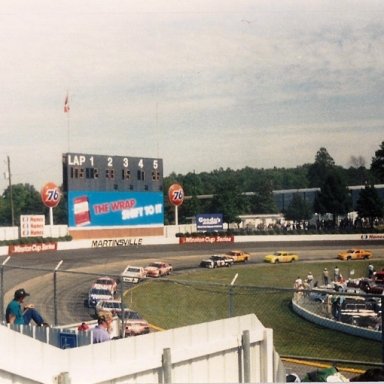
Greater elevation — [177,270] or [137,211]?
[137,211]

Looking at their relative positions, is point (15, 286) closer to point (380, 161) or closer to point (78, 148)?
point (78, 148)

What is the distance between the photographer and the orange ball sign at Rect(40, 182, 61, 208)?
39.5 meters

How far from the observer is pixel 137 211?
33406mm

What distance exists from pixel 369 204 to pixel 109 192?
1528 cm

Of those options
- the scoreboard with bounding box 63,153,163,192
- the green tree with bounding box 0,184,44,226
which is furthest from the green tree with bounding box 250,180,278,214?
the green tree with bounding box 0,184,44,226

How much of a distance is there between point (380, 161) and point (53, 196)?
28.8 meters

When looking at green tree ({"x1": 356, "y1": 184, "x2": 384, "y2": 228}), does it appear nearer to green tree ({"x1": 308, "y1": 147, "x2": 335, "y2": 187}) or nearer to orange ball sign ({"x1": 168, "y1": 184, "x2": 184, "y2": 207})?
green tree ({"x1": 308, "y1": 147, "x2": 335, "y2": 187})

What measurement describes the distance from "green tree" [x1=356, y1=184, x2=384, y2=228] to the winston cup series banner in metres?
14.1

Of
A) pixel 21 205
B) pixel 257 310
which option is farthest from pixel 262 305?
pixel 21 205

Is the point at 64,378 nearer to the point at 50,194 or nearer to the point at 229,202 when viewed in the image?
the point at 229,202

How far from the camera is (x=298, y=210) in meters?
26.6

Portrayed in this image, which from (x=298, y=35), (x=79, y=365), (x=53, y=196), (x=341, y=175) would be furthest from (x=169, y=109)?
(x=53, y=196)

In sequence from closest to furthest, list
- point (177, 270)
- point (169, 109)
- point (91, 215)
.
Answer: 1. point (169, 109)
2. point (177, 270)
3. point (91, 215)

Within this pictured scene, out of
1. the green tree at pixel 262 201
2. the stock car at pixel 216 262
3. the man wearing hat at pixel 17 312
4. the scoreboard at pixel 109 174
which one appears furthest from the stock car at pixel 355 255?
the man wearing hat at pixel 17 312
